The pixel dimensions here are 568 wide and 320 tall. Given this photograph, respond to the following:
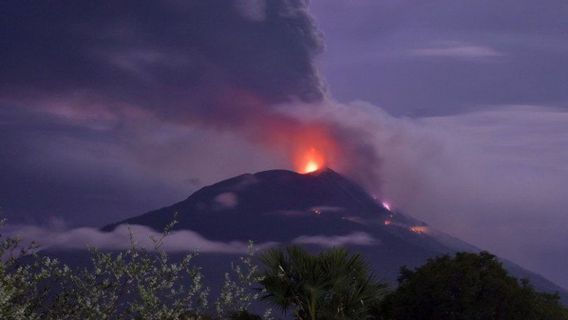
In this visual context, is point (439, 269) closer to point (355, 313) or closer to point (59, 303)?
point (355, 313)

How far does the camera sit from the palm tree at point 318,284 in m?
21.6

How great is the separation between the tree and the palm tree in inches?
824

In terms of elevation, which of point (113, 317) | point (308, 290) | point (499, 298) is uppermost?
point (499, 298)

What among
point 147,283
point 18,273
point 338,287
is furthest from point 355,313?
point 18,273

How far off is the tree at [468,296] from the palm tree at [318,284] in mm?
20932

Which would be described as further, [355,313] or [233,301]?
[355,313]

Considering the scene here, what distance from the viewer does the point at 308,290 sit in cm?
2145

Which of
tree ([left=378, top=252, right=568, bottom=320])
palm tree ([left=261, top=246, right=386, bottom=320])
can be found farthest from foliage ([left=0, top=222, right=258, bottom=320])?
tree ([left=378, top=252, right=568, bottom=320])

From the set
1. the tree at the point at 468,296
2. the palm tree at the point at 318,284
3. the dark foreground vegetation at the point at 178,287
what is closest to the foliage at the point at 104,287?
the dark foreground vegetation at the point at 178,287

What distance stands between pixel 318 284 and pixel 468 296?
2455 centimetres

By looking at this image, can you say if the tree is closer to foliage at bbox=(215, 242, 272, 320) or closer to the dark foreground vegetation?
the dark foreground vegetation

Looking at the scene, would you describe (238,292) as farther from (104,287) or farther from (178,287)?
(104,287)

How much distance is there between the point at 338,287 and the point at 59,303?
27.8 feet

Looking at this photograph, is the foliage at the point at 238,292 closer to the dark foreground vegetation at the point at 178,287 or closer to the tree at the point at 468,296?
the dark foreground vegetation at the point at 178,287
